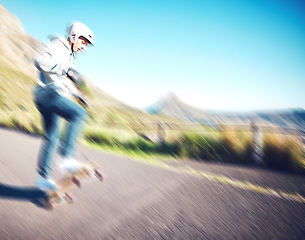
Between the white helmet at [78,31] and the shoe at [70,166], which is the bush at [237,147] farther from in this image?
the white helmet at [78,31]

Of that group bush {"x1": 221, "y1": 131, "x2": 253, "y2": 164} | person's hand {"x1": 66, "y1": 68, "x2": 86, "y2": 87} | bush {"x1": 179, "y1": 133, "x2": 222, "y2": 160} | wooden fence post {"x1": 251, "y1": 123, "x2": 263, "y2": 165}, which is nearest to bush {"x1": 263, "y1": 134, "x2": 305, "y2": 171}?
wooden fence post {"x1": 251, "y1": 123, "x2": 263, "y2": 165}

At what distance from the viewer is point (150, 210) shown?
2.20 meters

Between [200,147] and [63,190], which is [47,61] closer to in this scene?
[63,190]

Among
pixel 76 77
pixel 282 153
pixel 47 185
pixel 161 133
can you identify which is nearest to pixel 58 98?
pixel 76 77

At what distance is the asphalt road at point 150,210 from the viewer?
5.66 feet

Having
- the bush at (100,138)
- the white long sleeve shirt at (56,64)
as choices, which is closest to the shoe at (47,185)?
the white long sleeve shirt at (56,64)

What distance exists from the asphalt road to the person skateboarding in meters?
0.39

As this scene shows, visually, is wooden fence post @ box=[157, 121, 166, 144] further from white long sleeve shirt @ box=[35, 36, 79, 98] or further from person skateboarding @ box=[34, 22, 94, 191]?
white long sleeve shirt @ box=[35, 36, 79, 98]

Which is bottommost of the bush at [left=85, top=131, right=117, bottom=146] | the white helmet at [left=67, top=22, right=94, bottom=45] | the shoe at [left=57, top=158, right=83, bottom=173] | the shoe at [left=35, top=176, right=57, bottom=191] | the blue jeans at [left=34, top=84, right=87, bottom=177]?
the bush at [left=85, top=131, right=117, bottom=146]

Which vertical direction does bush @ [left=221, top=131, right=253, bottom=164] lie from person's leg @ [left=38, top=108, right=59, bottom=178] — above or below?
above

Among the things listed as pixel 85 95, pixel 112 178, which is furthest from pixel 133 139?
pixel 85 95

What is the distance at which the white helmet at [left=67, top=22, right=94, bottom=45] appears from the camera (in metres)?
2.28

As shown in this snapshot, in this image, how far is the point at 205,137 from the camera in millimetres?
6773

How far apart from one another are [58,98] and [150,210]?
157 centimetres
